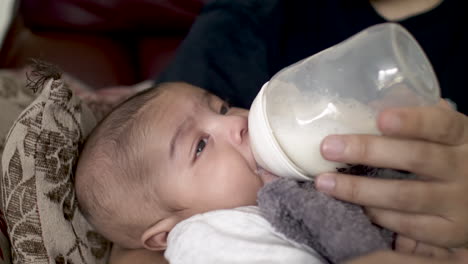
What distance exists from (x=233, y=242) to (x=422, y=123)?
0.35 metres

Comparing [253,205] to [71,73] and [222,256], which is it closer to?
[222,256]

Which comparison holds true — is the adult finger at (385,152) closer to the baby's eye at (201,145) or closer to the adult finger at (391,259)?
the adult finger at (391,259)

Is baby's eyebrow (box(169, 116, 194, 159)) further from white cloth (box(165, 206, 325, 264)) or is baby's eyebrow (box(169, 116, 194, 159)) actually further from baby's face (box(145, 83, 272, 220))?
white cloth (box(165, 206, 325, 264))

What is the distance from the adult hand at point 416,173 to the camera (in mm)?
582

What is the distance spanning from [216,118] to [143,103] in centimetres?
16

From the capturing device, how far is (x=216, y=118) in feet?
2.92

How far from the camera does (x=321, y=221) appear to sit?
0.70 m

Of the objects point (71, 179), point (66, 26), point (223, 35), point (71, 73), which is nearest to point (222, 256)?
point (71, 179)

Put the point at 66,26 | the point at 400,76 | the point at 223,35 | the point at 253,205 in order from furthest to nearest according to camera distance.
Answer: the point at 66,26 → the point at 223,35 → the point at 253,205 → the point at 400,76

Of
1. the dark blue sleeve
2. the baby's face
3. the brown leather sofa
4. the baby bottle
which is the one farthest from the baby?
the brown leather sofa

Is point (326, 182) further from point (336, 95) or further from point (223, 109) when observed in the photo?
point (223, 109)

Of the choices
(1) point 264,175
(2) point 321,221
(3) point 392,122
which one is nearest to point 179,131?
(1) point 264,175

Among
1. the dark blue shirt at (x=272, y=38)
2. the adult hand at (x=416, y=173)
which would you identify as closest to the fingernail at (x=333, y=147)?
the adult hand at (x=416, y=173)

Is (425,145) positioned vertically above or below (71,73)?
above
